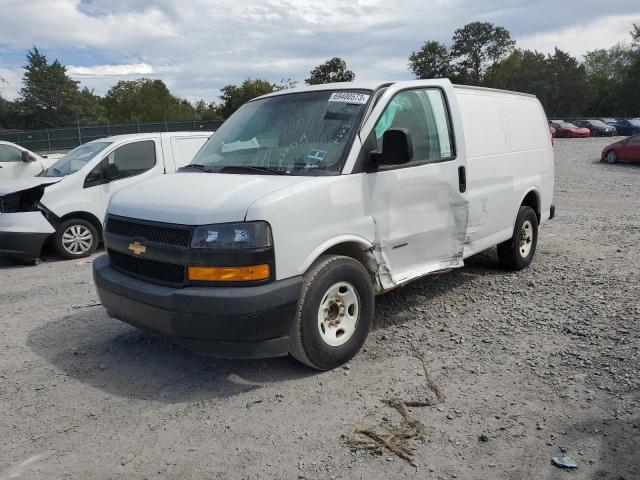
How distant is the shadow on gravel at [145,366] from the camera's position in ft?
12.4

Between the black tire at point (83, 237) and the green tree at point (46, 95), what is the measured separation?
68.8 m

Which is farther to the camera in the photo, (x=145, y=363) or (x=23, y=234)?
(x=23, y=234)

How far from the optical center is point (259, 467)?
2885mm

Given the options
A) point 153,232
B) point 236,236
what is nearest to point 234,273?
point 236,236

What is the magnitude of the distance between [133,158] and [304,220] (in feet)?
18.9

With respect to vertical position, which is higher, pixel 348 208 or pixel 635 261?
pixel 348 208

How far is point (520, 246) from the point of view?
647 cm

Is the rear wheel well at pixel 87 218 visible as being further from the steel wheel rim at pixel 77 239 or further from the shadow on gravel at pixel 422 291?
the shadow on gravel at pixel 422 291

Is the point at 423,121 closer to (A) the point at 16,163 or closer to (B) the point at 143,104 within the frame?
(A) the point at 16,163

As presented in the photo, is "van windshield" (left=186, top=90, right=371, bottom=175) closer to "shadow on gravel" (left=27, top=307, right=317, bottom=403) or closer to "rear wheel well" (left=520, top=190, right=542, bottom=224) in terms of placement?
"shadow on gravel" (left=27, top=307, right=317, bottom=403)

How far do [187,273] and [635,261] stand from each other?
5858mm

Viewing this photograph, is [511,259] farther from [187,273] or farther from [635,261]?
[187,273]

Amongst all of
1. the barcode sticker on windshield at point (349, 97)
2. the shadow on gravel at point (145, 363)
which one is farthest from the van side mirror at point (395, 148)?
the shadow on gravel at point (145, 363)

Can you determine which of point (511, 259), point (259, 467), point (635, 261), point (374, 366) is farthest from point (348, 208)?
point (635, 261)
